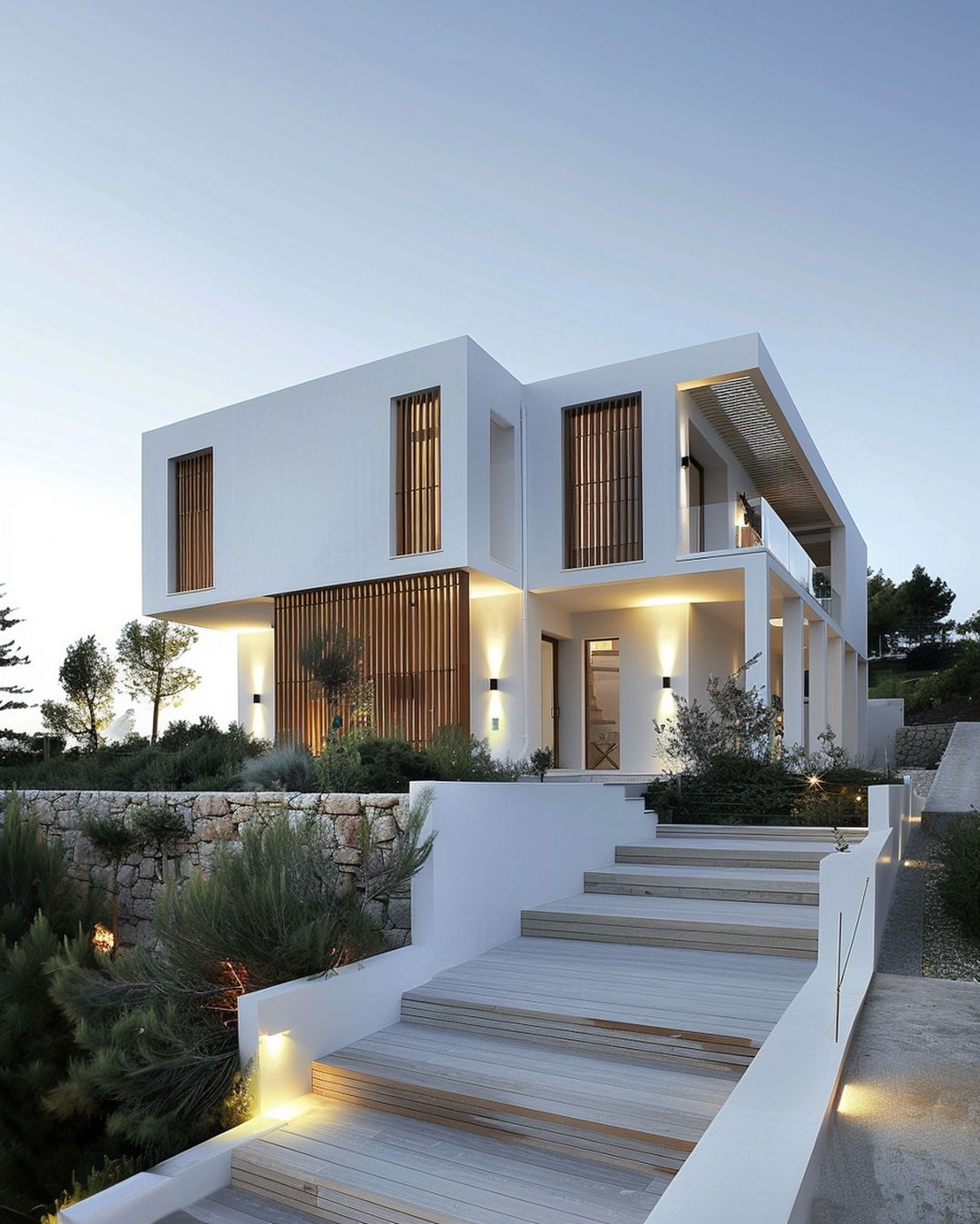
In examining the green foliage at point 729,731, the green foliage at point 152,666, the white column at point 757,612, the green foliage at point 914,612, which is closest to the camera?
the green foliage at point 729,731

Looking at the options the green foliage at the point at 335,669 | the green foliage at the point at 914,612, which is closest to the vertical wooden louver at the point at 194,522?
the green foliage at the point at 335,669

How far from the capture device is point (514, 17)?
10.4 m

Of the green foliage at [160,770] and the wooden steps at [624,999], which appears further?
the green foliage at [160,770]

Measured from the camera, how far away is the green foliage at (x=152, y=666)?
21984 millimetres

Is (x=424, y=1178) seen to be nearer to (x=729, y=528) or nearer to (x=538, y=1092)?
(x=538, y=1092)

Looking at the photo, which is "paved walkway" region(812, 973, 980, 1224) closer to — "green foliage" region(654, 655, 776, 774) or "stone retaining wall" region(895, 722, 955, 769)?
"green foliage" region(654, 655, 776, 774)

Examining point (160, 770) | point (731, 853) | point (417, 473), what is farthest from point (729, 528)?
point (160, 770)

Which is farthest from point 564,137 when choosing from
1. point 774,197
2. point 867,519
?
point 867,519

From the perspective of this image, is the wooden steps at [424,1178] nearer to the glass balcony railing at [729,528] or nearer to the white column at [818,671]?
the glass balcony railing at [729,528]

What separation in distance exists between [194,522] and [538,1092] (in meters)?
14.2

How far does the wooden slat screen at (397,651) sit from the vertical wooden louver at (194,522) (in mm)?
2362

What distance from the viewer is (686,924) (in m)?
6.19

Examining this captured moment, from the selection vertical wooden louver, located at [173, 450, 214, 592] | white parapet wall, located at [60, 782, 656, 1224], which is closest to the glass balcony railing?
white parapet wall, located at [60, 782, 656, 1224]

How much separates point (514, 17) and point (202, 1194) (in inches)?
454
